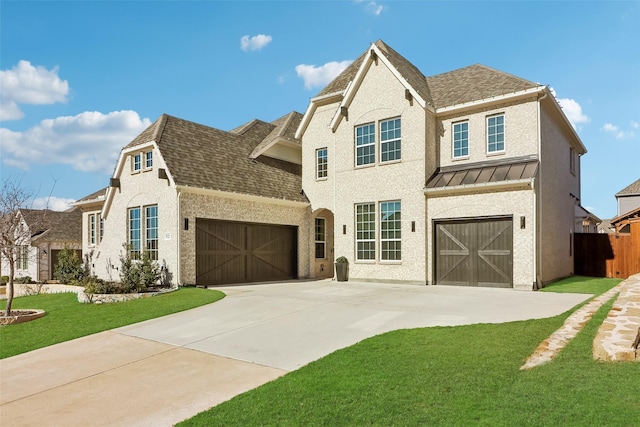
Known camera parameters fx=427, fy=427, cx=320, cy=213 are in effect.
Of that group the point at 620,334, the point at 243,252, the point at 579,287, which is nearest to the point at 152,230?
the point at 243,252

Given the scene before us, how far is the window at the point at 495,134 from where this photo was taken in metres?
16.9

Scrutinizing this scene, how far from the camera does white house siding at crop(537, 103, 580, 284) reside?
641 inches

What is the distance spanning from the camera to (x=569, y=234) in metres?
20.4

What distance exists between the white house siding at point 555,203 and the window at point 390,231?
5305 millimetres

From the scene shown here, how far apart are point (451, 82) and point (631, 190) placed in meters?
29.6

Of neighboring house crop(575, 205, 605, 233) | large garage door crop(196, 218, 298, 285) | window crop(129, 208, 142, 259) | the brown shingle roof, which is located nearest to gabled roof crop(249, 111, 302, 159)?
the brown shingle roof

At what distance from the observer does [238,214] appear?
18.9m

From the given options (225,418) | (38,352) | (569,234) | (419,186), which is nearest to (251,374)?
(225,418)

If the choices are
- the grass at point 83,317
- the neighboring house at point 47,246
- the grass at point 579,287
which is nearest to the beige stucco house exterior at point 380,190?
the grass at point 579,287

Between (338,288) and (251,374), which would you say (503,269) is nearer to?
(338,288)

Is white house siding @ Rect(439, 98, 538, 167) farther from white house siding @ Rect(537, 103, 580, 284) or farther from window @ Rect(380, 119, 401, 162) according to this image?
window @ Rect(380, 119, 401, 162)

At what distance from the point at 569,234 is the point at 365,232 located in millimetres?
9984

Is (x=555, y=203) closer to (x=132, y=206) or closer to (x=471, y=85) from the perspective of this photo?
(x=471, y=85)

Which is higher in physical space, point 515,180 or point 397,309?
point 515,180
